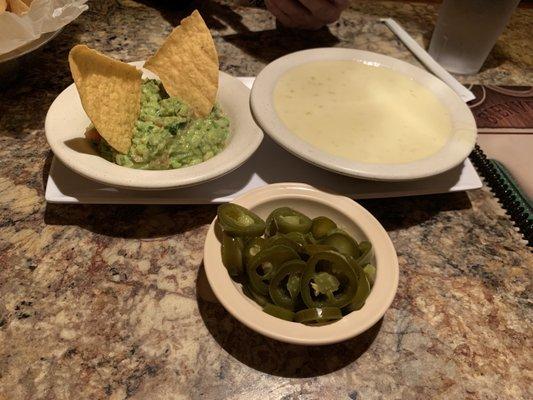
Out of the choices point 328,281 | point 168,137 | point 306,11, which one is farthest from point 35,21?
point 328,281

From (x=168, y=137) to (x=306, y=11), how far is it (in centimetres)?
113

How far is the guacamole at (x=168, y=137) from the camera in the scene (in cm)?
135

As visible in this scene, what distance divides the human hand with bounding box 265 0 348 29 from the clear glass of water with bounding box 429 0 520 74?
0.44 meters

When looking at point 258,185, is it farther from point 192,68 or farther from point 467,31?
point 467,31

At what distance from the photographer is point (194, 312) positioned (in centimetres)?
119

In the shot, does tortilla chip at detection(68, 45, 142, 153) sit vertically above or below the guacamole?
above

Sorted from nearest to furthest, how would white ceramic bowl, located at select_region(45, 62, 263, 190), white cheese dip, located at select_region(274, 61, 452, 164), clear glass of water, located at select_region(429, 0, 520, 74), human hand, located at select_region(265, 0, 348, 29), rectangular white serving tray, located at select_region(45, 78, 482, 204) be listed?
white ceramic bowl, located at select_region(45, 62, 263, 190)
rectangular white serving tray, located at select_region(45, 78, 482, 204)
white cheese dip, located at select_region(274, 61, 452, 164)
clear glass of water, located at select_region(429, 0, 520, 74)
human hand, located at select_region(265, 0, 348, 29)

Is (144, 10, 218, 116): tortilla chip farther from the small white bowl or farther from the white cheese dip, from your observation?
the small white bowl

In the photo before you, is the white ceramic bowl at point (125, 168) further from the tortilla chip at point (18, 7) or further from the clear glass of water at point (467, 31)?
the clear glass of water at point (467, 31)

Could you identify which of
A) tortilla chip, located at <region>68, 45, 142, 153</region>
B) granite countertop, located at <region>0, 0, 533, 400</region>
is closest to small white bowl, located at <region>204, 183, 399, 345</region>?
granite countertop, located at <region>0, 0, 533, 400</region>

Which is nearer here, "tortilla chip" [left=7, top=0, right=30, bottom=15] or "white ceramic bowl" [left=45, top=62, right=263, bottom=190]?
"white ceramic bowl" [left=45, top=62, right=263, bottom=190]

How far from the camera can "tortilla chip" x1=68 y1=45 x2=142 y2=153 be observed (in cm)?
125

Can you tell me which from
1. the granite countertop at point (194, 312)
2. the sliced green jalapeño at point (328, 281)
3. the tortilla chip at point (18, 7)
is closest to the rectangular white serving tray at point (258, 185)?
the granite countertop at point (194, 312)

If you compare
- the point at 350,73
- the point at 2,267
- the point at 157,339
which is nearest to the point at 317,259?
the point at 157,339
